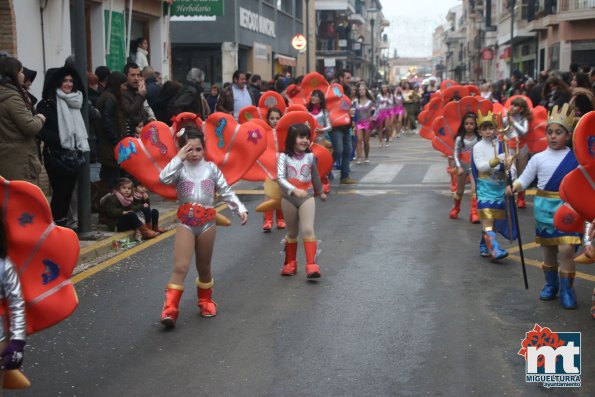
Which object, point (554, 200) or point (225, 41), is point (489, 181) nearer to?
point (554, 200)

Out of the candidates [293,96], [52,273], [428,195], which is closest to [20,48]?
[293,96]

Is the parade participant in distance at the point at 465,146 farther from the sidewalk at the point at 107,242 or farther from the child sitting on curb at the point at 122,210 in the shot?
the child sitting on curb at the point at 122,210

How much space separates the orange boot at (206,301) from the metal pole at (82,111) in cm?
330

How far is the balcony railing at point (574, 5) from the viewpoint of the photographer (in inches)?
1437

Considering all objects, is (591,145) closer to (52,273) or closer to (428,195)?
(52,273)

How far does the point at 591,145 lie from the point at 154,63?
17.1 metres

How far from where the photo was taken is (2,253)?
14.2ft

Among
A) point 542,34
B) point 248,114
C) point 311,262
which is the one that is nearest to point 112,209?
point 248,114

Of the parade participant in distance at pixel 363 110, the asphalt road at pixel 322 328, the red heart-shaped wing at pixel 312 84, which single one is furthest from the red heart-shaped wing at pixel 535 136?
the parade participant in distance at pixel 363 110

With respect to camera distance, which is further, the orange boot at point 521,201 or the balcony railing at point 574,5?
the balcony railing at point 574,5

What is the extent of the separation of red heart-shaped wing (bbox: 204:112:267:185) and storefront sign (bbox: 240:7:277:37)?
25433mm

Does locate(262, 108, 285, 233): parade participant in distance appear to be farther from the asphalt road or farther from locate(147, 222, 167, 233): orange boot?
locate(147, 222, 167, 233): orange boot

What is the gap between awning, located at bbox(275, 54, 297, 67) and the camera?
39.3 meters

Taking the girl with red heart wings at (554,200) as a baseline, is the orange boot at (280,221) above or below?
below
